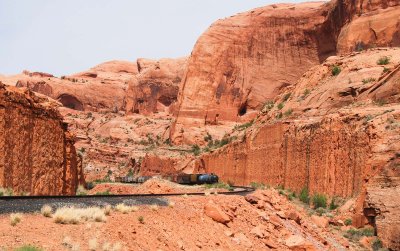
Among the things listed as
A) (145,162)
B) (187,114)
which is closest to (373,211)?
(145,162)

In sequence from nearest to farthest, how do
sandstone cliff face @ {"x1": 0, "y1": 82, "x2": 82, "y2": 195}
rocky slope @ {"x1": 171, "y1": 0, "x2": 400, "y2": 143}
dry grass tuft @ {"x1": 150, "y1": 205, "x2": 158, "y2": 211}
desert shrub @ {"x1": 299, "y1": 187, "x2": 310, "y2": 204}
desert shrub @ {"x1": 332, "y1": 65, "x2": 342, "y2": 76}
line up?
dry grass tuft @ {"x1": 150, "y1": 205, "x2": 158, "y2": 211}
sandstone cliff face @ {"x1": 0, "y1": 82, "x2": 82, "y2": 195}
desert shrub @ {"x1": 299, "y1": 187, "x2": 310, "y2": 204}
desert shrub @ {"x1": 332, "y1": 65, "x2": 342, "y2": 76}
rocky slope @ {"x1": 171, "y1": 0, "x2": 400, "y2": 143}

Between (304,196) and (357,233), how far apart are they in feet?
28.5

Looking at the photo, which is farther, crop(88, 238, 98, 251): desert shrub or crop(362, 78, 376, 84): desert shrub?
crop(362, 78, 376, 84): desert shrub

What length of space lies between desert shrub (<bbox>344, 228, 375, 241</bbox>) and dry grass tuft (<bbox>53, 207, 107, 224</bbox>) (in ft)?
43.6

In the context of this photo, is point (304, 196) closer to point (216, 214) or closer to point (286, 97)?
point (216, 214)

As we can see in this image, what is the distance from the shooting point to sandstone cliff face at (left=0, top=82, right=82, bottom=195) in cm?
2020

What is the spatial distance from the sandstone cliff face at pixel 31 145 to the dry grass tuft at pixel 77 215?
8473mm

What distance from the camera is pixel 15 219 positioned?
1059 centimetres

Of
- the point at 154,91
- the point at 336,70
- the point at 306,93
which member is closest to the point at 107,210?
the point at 336,70

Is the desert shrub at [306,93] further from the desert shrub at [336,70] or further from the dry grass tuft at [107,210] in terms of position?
the dry grass tuft at [107,210]

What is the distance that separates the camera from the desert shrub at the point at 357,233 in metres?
22.0

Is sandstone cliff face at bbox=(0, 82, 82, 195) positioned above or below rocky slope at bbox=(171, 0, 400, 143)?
below

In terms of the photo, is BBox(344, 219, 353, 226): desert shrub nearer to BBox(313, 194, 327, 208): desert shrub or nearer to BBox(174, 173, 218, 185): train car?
BBox(313, 194, 327, 208): desert shrub

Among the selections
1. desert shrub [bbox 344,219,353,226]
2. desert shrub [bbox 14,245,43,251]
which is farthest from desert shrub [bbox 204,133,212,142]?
desert shrub [bbox 14,245,43,251]
